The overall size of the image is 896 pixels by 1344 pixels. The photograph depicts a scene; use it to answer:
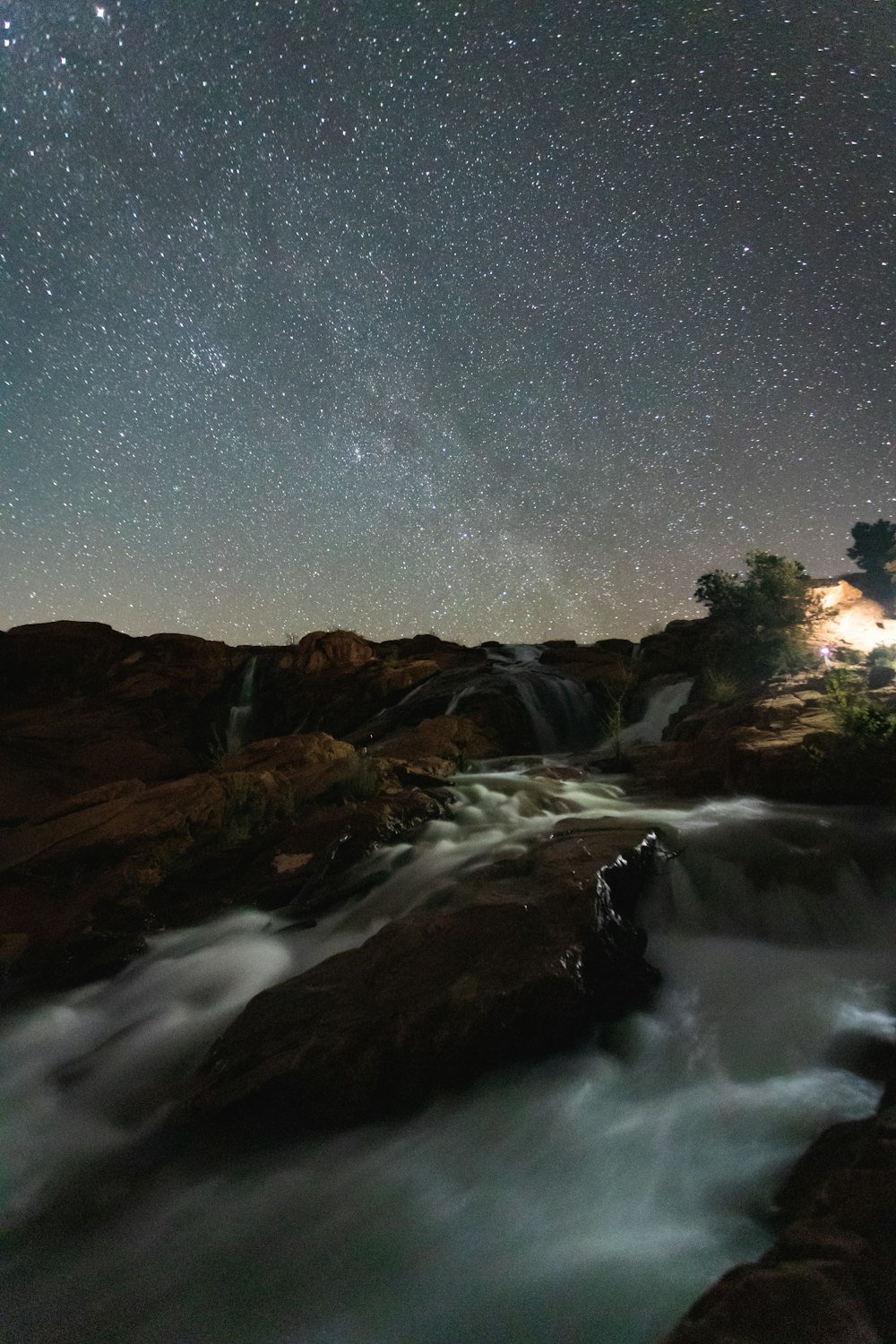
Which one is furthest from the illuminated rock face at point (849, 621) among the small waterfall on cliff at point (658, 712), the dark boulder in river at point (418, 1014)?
the dark boulder in river at point (418, 1014)

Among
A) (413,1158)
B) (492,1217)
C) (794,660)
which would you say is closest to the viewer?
(492,1217)

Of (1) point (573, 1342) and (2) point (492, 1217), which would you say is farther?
(2) point (492, 1217)

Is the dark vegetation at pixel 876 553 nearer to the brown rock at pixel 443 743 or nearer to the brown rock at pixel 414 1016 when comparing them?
the brown rock at pixel 443 743

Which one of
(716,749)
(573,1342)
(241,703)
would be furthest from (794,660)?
(241,703)

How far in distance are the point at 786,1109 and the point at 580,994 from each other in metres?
1.27

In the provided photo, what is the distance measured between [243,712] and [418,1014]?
18.1m

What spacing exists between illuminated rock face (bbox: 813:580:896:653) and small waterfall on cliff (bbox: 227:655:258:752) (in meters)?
16.8

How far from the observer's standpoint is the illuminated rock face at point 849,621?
50.3 ft

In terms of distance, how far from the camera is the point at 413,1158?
11.0ft

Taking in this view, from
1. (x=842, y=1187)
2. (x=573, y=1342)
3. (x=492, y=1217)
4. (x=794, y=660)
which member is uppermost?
(x=794, y=660)

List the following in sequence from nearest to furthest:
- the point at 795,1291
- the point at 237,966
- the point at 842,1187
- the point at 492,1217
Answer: the point at 795,1291, the point at 842,1187, the point at 492,1217, the point at 237,966

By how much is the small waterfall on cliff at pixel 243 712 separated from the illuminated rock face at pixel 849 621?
16.8 m

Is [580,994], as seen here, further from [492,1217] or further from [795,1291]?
[795,1291]

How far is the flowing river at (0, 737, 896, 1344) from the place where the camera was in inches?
98.5
